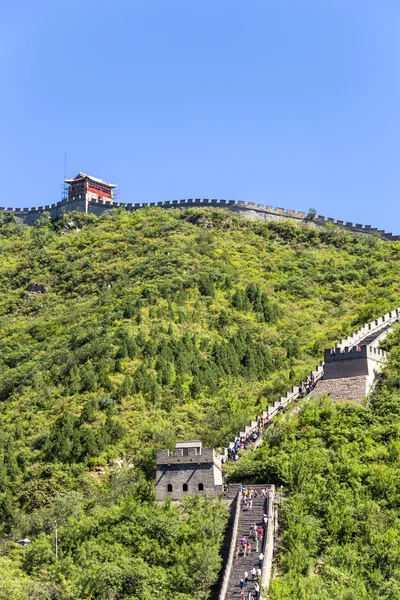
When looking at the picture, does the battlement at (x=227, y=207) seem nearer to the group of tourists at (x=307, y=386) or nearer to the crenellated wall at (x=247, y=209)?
the crenellated wall at (x=247, y=209)

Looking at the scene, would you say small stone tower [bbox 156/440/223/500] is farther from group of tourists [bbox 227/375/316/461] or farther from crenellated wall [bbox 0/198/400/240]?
crenellated wall [bbox 0/198/400/240]

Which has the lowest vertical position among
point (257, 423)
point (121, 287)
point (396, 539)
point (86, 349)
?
point (396, 539)

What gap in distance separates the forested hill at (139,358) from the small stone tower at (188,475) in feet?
3.32

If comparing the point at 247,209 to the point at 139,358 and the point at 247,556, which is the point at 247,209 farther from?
the point at 247,556

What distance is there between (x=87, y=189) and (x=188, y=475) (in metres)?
72.6

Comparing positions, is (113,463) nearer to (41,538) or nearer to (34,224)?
(41,538)

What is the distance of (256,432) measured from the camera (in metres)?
72.0

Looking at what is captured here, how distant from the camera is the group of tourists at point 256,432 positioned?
69500mm

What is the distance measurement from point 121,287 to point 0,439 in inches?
1040

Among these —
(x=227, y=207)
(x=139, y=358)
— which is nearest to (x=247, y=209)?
(x=227, y=207)

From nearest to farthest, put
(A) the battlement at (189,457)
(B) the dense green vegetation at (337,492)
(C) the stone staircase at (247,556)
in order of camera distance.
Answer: (C) the stone staircase at (247,556)
(B) the dense green vegetation at (337,492)
(A) the battlement at (189,457)

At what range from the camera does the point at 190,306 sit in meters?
102

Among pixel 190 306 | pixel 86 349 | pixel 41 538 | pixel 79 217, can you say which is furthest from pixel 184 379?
pixel 79 217

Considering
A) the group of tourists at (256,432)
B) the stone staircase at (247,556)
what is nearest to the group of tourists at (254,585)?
the stone staircase at (247,556)
